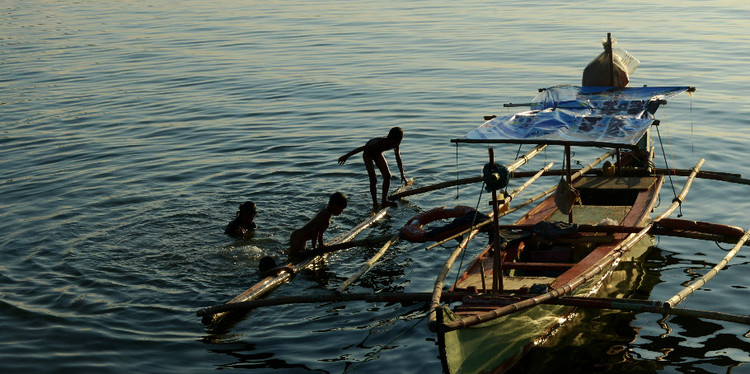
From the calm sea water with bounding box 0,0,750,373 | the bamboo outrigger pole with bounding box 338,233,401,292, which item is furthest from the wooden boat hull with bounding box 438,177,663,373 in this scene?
the bamboo outrigger pole with bounding box 338,233,401,292

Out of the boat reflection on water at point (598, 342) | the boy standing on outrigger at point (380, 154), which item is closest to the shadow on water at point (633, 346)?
the boat reflection on water at point (598, 342)

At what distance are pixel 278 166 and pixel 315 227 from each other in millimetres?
5894

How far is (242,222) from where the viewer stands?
41.8 ft

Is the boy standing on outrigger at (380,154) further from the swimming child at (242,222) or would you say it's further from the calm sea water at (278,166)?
the swimming child at (242,222)

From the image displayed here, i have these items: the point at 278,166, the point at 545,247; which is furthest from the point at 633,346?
the point at 278,166

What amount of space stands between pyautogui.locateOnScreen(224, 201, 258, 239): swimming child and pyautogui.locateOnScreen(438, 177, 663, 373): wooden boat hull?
3.97m

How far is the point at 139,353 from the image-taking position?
9.66 metres

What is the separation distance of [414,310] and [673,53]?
2115 centimetres

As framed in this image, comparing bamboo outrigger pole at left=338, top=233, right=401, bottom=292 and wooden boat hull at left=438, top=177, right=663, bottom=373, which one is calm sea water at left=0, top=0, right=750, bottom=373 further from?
bamboo outrigger pole at left=338, top=233, right=401, bottom=292

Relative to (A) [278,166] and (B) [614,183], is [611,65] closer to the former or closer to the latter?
(B) [614,183]

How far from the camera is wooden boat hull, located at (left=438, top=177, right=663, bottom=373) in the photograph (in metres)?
8.13

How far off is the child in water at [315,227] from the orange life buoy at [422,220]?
973 millimetres

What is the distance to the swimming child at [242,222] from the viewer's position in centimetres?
1261

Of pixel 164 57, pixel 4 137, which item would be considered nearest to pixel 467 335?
pixel 4 137
